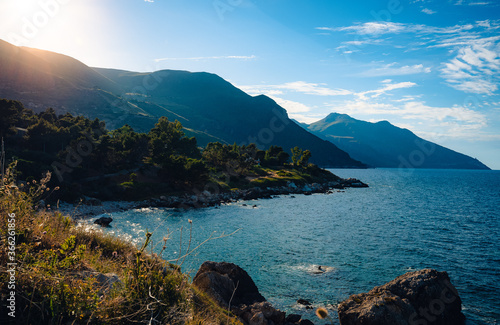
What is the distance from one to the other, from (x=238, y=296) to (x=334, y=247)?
77.8 ft

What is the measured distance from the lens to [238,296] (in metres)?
19.6

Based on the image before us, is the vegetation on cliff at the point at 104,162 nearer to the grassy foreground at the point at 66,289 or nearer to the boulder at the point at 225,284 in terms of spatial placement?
the boulder at the point at 225,284

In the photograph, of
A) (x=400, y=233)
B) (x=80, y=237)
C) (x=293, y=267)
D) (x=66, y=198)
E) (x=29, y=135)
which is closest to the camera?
(x=80, y=237)

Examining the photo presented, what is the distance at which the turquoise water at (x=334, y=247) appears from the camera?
25156mm

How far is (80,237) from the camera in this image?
34.7 ft

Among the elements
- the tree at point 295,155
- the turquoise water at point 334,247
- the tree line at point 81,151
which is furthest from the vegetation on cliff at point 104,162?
the tree at point 295,155

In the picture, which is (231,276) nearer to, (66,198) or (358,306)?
(358,306)

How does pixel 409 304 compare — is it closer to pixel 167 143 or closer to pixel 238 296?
pixel 238 296

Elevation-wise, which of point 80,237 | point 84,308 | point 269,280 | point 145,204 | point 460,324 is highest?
point 84,308

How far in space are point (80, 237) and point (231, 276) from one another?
1205 cm

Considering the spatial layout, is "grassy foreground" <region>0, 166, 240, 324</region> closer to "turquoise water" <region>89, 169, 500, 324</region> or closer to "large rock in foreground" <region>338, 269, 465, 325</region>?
"turquoise water" <region>89, 169, 500, 324</region>

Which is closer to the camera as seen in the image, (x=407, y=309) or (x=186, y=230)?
(x=407, y=309)

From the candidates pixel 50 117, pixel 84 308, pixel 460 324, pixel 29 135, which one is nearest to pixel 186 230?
pixel 460 324

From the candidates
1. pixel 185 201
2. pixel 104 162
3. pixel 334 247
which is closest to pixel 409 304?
pixel 334 247
